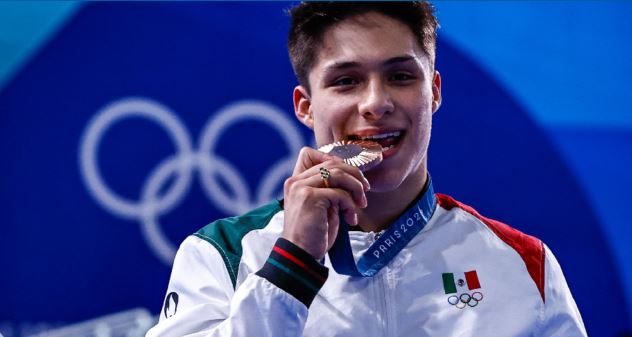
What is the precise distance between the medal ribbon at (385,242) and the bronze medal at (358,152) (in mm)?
163

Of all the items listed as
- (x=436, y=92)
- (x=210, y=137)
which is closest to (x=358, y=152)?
(x=436, y=92)

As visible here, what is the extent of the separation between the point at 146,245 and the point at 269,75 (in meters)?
0.88

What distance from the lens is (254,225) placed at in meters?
2.32

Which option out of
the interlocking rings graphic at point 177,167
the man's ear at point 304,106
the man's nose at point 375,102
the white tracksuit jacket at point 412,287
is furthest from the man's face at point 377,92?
the interlocking rings graphic at point 177,167

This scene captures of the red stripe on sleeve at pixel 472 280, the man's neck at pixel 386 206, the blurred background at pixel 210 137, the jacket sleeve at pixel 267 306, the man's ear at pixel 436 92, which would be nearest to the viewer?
the jacket sleeve at pixel 267 306

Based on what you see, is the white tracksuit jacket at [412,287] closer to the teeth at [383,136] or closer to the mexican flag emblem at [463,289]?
the mexican flag emblem at [463,289]

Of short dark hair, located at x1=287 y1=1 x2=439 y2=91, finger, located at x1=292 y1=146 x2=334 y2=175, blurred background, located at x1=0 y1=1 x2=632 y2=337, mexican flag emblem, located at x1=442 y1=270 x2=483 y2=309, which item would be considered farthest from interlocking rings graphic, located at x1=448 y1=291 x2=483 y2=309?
blurred background, located at x1=0 y1=1 x2=632 y2=337

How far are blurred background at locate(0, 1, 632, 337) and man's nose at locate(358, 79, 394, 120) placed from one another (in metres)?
1.60

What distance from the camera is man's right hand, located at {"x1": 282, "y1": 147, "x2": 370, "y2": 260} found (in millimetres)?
1917

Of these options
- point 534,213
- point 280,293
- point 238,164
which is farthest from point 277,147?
point 280,293

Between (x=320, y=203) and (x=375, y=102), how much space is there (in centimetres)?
34

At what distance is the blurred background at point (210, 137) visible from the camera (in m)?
3.52

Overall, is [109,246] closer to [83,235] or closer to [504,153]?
[83,235]

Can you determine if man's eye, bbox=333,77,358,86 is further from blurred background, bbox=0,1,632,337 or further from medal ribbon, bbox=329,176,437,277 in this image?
blurred background, bbox=0,1,632,337
